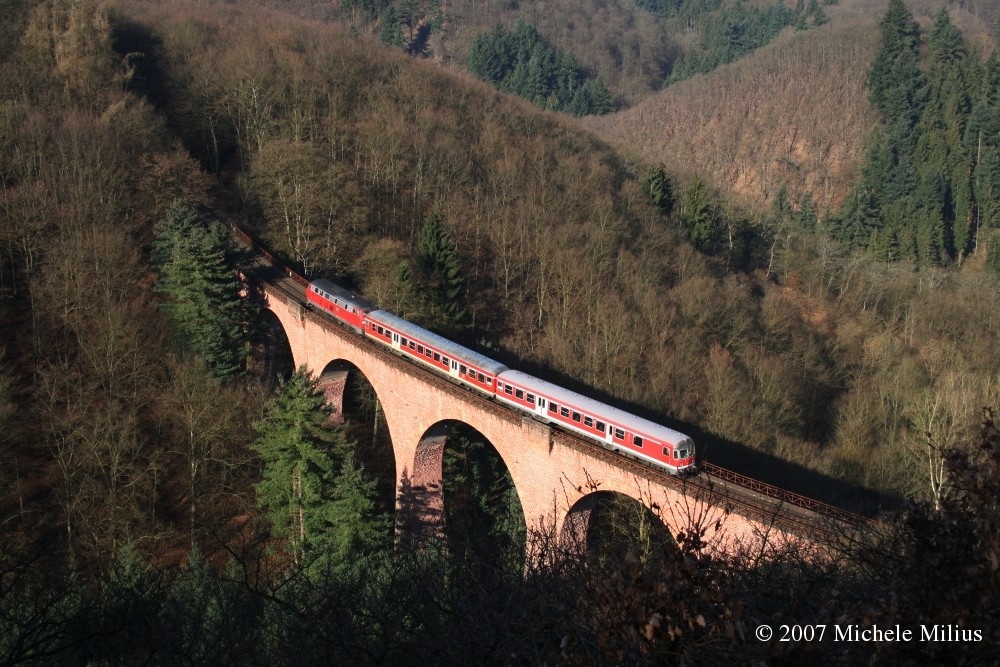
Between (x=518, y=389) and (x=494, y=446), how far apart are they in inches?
84.2

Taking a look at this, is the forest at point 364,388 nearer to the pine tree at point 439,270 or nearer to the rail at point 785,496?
the pine tree at point 439,270

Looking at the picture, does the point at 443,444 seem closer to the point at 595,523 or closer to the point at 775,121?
the point at 595,523

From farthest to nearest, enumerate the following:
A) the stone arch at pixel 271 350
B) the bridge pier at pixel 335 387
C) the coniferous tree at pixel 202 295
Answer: the stone arch at pixel 271 350, the bridge pier at pixel 335 387, the coniferous tree at pixel 202 295

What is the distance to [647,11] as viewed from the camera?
165750 millimetres

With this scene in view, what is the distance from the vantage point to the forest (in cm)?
765

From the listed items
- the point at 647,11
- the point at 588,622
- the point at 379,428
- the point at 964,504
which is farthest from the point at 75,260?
the point at 647,11

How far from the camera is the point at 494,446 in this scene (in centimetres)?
2527

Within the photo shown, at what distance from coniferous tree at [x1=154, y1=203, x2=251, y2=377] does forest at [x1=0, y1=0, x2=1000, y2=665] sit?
0.49 ft

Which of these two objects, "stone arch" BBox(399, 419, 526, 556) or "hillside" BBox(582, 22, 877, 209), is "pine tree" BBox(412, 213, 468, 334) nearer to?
"stone arch" BBox(399, 419, 526, 556)

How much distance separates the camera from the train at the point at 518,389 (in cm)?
2105

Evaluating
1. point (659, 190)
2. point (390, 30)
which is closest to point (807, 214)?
point (659, 190)

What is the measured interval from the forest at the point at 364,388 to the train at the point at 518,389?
2479 millimetres

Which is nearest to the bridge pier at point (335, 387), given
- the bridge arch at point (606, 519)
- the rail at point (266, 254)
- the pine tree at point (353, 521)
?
the rail at point (266, 254)

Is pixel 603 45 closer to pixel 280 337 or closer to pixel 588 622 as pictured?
pixel 280 337
